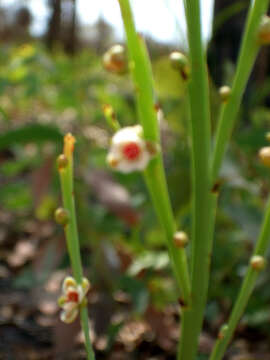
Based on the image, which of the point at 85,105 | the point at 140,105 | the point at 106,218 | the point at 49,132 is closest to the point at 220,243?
the point at 106,218

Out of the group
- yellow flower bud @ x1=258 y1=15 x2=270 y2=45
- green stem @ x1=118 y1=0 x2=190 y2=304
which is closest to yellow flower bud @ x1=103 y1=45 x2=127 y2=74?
green stem @ x1=118 y1=0 x2=190 y2=304

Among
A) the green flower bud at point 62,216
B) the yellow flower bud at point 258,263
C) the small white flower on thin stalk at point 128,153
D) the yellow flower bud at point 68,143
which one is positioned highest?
the yellow flower bud at point 68,143

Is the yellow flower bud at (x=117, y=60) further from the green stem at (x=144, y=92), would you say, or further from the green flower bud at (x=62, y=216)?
the green flower bud at (x=62, y=216)

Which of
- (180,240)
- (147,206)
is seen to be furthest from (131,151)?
(147,206)

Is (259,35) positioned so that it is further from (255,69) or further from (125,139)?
(255,69)

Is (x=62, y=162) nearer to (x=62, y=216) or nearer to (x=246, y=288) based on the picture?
(x=62, y=216)

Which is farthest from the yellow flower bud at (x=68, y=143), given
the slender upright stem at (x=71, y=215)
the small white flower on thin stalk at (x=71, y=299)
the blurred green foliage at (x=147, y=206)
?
the blurred green foliage at (x=147, y=206)
